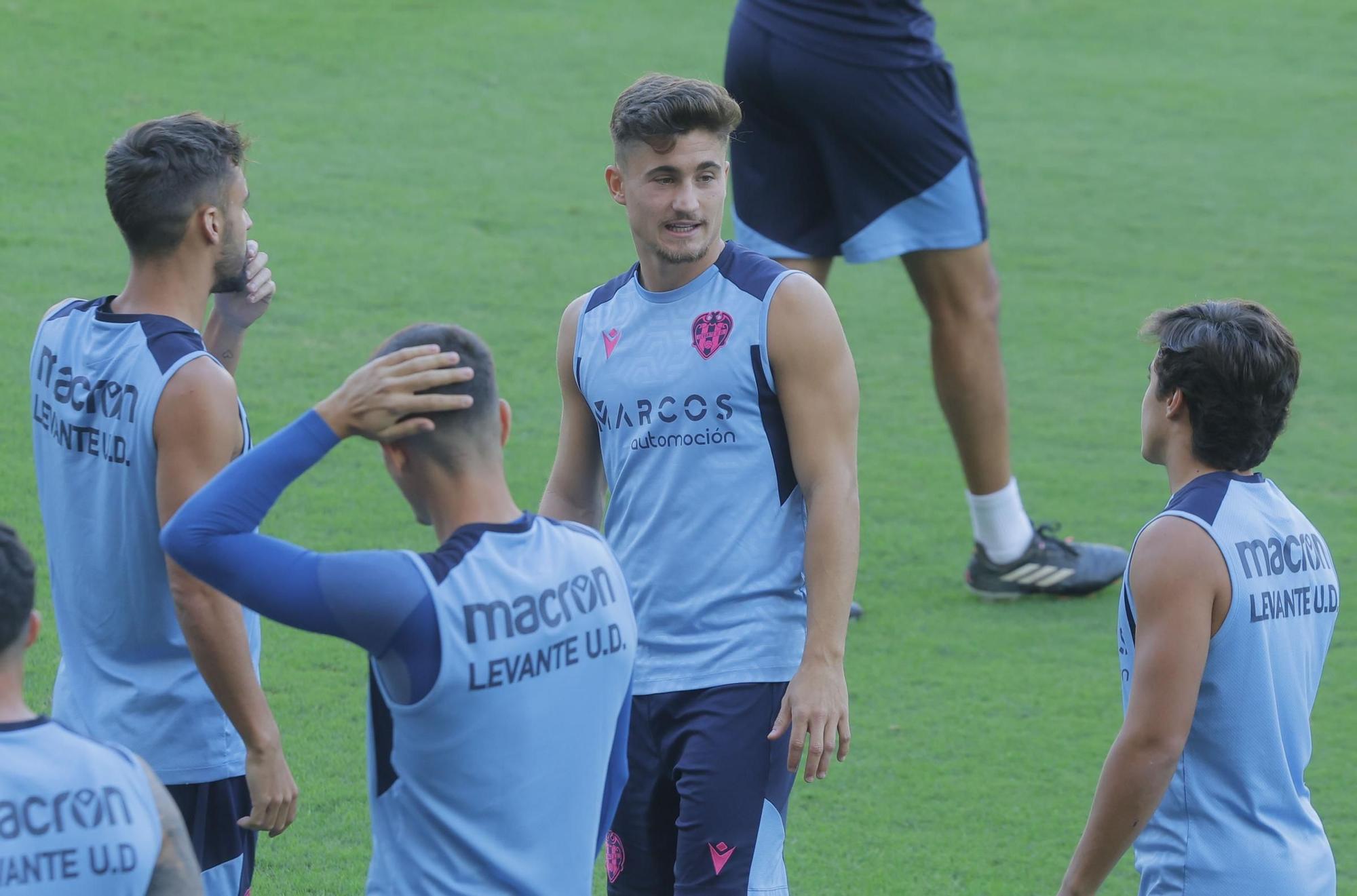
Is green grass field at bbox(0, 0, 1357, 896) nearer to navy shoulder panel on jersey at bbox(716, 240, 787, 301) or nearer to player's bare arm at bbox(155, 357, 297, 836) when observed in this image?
player's bare arm at bbox(155, 357, 297, 836)

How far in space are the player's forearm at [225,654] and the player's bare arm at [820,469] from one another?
905 mm

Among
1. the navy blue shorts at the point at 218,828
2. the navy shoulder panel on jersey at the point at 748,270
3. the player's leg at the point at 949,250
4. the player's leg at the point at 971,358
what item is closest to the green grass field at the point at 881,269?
the player's leg at the point at 949,250

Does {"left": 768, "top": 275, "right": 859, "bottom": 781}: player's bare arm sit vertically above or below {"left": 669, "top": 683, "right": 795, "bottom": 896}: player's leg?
above

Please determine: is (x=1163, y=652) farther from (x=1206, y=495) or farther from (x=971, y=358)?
(x=971, y=358)

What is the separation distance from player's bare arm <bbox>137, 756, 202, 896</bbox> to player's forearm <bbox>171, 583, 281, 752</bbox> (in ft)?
2.21

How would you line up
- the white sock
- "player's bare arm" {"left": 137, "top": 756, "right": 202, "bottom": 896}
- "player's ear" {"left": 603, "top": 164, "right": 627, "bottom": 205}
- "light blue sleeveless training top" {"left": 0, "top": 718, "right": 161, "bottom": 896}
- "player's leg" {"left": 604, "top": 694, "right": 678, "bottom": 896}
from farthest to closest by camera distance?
the white sock < "player's ear" {"left": 603, "top": 164, "right": 627, "bottom": 205} < "player's leg" {"left": 604, "top": 694, "right": 678, "bottom": 896} < "player's bare arm" {"left": 137, "top": 756, "right": 202, "bottom": 896} < "light blue sleeveless training top" {"left": 0, "top": 718, "right": 161, "bottom": 896}

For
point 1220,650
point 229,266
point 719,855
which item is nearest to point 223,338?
point 229,266

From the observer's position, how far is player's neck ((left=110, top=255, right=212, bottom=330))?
120 inches

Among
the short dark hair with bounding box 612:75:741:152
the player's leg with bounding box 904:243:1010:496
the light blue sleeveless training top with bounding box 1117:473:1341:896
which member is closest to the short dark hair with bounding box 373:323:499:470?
the short dark hair with bounding box 612:75:741:152

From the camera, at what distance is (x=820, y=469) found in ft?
10.4

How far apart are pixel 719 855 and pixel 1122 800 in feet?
2.52

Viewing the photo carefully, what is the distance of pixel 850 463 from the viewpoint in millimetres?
3207

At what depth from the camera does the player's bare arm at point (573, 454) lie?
3467mm

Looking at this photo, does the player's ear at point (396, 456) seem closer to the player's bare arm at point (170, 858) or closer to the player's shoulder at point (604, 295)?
the player's bare arm at point (170, 858)
